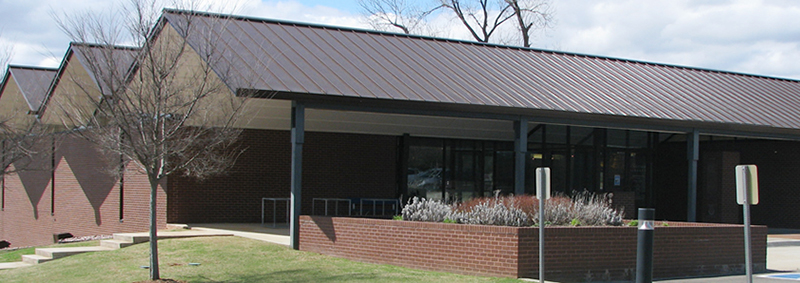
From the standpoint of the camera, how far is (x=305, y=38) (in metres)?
18.7

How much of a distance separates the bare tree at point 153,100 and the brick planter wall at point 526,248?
285cm

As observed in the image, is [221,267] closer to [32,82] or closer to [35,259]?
[35,259]

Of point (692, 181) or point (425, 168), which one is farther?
point (425, 168)

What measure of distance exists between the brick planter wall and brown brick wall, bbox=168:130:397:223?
6390 mm

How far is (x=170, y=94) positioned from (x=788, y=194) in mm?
21436

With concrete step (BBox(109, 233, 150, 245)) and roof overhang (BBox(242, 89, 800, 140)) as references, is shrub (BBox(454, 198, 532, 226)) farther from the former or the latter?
concrete step (BBox(109, 233, 150, 245))

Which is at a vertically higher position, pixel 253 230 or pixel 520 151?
pixel 520 151

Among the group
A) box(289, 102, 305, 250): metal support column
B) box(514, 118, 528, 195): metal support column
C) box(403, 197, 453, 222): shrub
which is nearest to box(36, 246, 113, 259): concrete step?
box(289, 102, 305, 250): metal support column

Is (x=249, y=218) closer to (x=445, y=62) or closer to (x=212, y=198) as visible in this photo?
(x=212, y=198)

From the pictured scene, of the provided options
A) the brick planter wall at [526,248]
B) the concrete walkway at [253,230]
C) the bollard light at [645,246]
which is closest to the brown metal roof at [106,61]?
the brick planter wall at [526,248]

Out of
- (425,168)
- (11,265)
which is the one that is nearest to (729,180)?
(425,168)

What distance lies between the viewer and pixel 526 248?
40.5ft

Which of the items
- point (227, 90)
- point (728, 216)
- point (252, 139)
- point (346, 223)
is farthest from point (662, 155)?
point (227, 90)

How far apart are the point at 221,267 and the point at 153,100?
10.4 feet
